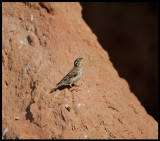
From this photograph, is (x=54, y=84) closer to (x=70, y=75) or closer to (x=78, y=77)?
(x=70, y=75)

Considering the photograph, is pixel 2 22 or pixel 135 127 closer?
pixel 135 127

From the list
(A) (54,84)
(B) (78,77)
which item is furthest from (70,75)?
(A) (54,84)

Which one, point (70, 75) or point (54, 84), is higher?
point (70, 75)

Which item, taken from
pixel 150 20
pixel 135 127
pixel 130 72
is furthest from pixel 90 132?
pixel 150 20

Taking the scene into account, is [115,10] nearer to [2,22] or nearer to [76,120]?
[2,22]

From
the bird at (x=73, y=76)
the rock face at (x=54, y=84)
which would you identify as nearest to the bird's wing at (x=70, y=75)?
the bird at (x=73, y=76)

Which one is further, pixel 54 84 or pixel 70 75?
pixel 54 84
